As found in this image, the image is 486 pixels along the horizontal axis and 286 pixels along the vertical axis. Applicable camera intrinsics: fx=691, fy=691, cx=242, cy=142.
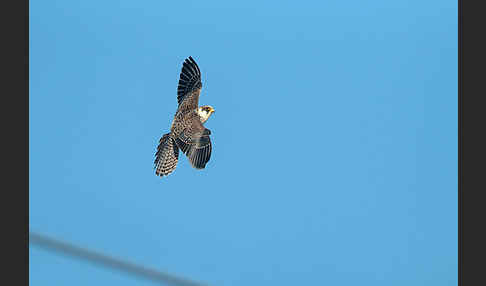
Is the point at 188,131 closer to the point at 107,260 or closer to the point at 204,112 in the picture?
the point at 204,112

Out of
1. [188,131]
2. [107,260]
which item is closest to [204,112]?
[188,131]

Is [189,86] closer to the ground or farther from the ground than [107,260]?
farther from the ground

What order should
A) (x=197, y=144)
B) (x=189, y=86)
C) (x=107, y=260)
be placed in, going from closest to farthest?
(x=197, y=144), (x=189, y=86), (x=107, y=260)

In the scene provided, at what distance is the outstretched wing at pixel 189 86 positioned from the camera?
8.21ft

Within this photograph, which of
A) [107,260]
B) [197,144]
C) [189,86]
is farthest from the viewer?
[107,260]

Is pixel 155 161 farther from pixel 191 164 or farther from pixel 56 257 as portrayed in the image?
pixel 56 257

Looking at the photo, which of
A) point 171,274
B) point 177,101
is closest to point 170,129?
point 177,101

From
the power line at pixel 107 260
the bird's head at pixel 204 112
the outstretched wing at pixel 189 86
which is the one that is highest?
the outstretched wing at pixel 189 86

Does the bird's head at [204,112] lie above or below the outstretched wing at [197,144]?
above

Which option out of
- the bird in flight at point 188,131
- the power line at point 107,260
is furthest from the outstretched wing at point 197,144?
the power line at point 107,260

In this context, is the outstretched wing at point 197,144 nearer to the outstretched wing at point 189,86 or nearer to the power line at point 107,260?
the outstretched wing at point 189,86

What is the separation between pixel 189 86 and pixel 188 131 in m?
0.18

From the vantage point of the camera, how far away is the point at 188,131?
245cm

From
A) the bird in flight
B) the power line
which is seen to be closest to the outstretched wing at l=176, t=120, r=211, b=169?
the bird in flight
